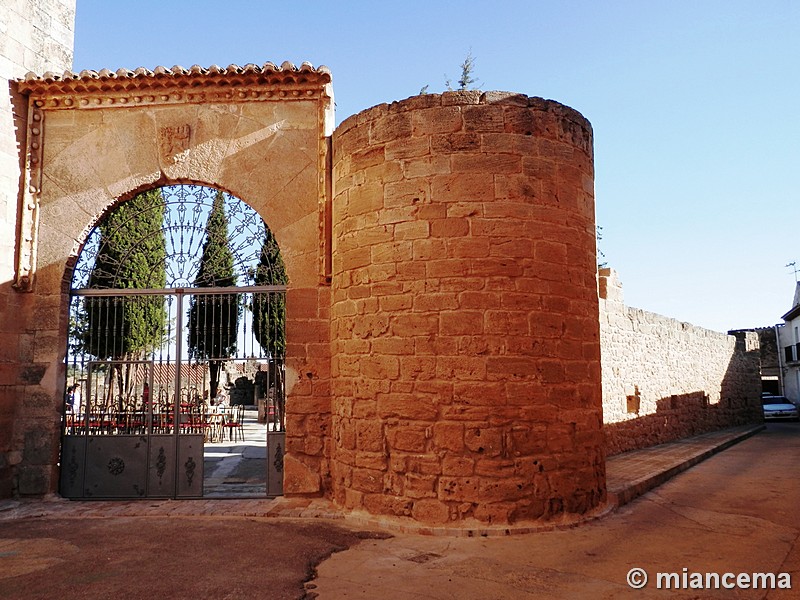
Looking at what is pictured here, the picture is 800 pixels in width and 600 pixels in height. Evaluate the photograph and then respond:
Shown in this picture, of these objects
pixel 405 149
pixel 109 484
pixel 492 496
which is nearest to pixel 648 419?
pixel 492 496

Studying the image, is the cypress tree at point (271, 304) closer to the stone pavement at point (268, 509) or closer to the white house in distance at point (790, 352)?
the stone pavement at point (268, 509)

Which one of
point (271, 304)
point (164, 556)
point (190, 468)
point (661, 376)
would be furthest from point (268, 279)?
point (661, 376)


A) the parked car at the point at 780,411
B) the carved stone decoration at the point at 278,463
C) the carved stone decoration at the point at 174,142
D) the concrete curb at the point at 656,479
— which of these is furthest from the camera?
the parked car at the point at 780,411

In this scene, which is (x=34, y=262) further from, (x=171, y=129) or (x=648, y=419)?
(x=648, y=419)

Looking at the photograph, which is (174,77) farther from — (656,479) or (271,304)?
(656,479)

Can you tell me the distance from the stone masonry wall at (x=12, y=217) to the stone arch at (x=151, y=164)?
74 millimetres

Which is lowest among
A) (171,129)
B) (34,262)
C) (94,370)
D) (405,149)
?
(94,370)

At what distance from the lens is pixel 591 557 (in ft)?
13.5

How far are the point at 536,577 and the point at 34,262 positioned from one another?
19.3ft

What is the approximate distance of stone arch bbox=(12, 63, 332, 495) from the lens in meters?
6.17

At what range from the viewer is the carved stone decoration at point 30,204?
6.30m

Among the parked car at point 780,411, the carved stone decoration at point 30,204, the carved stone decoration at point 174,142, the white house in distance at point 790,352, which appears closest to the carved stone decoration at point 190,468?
the carved stone decoration at point 30,204

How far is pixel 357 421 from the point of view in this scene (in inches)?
210

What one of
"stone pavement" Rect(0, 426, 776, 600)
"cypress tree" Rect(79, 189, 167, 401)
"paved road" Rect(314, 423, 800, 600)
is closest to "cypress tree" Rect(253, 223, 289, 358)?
"cypress tree" Rect(79, 189, 167, 401)
